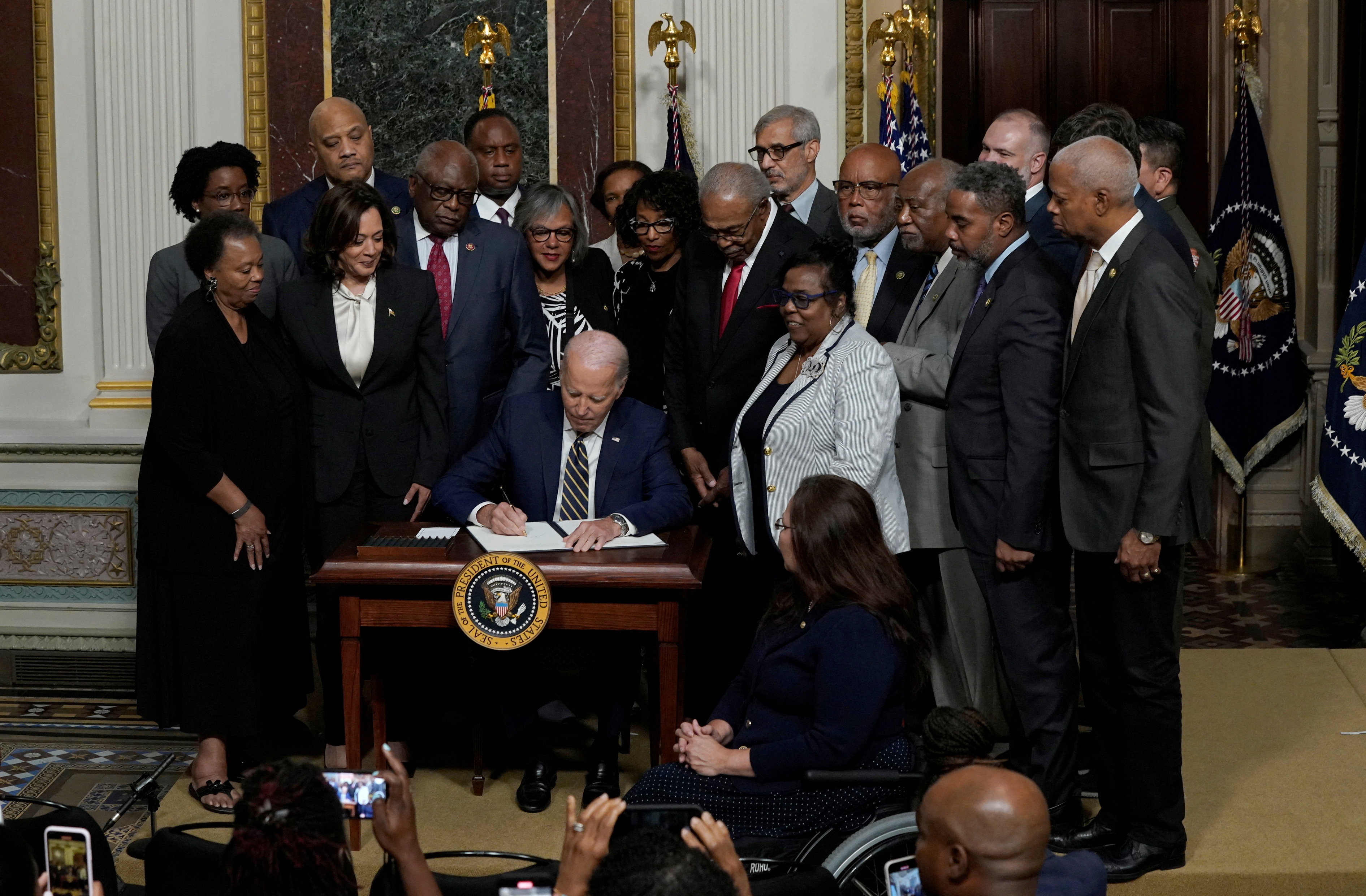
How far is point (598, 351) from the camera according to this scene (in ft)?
13.9

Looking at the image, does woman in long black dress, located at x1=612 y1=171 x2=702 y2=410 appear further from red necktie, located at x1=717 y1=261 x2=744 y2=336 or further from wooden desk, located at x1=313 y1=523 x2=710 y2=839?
wooden desk, located at x1=313 y1=523 x2=710 y2=839

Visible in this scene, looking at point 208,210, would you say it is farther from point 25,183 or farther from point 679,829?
point 679,829

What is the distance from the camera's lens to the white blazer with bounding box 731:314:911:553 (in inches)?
161

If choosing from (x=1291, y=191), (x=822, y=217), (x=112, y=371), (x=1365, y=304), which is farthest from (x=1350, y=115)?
(x=112, y=371)

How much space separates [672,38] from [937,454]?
244cm

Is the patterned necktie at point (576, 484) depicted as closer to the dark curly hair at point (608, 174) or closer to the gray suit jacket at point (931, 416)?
the gray suit jacket at point (931, 416)

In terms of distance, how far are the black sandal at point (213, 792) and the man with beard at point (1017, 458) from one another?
215 cm

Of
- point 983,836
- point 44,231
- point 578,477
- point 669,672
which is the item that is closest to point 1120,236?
point 669,672

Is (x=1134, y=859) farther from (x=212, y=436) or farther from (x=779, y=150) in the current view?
(x=212, y=436)

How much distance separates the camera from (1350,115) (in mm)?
7203

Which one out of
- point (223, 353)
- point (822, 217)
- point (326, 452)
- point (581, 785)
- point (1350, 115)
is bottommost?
point (581, 785)

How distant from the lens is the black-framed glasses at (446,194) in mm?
4758

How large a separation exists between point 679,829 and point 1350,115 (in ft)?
19.6

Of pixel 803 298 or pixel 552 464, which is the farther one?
pixel 552 464
